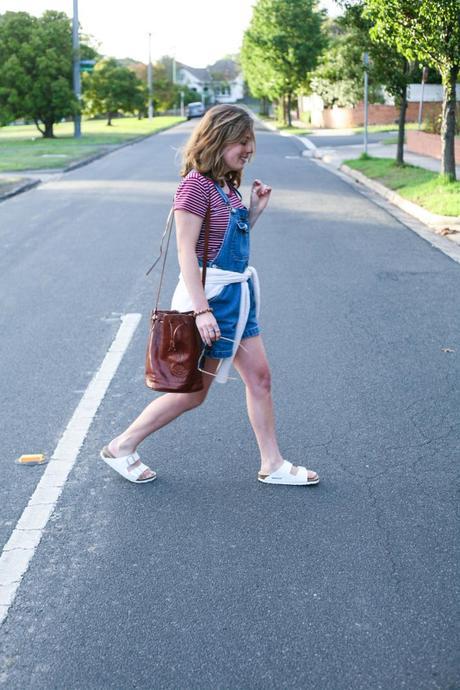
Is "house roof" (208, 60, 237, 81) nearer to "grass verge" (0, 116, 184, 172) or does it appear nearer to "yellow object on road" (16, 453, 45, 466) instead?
"grass verge" (0, 116, 184, 172)

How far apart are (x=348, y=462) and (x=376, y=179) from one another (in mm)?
16782

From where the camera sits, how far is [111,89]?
66250mm

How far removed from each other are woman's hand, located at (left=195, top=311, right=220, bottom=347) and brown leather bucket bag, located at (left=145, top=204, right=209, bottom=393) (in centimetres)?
5

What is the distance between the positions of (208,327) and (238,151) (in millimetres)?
762

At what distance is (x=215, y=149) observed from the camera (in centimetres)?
395

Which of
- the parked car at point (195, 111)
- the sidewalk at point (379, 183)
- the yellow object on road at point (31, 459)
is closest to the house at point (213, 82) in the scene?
the parked car at point (195, 111)

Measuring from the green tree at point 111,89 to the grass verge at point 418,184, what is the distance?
44088 mm

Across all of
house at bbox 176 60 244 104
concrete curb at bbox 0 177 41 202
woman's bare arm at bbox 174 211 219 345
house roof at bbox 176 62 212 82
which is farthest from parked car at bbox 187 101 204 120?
woman's bare arm at bbox 174 211 219 345

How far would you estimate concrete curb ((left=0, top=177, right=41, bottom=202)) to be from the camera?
737 inches

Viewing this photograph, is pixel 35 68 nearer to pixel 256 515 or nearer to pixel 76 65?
pixel 76 65

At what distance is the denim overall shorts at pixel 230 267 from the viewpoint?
4.09 meters

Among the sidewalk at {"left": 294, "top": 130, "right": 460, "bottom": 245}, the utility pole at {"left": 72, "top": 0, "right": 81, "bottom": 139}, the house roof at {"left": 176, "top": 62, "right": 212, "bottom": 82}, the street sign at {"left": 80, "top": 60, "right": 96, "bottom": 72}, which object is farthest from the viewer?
the house roof at {"left": 176, "top": 62, "right": 212, "bottom": 82}

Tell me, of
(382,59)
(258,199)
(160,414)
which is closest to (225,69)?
(382,59)

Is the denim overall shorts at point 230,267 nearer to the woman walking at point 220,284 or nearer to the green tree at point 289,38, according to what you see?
the woman walking at point 220,284
